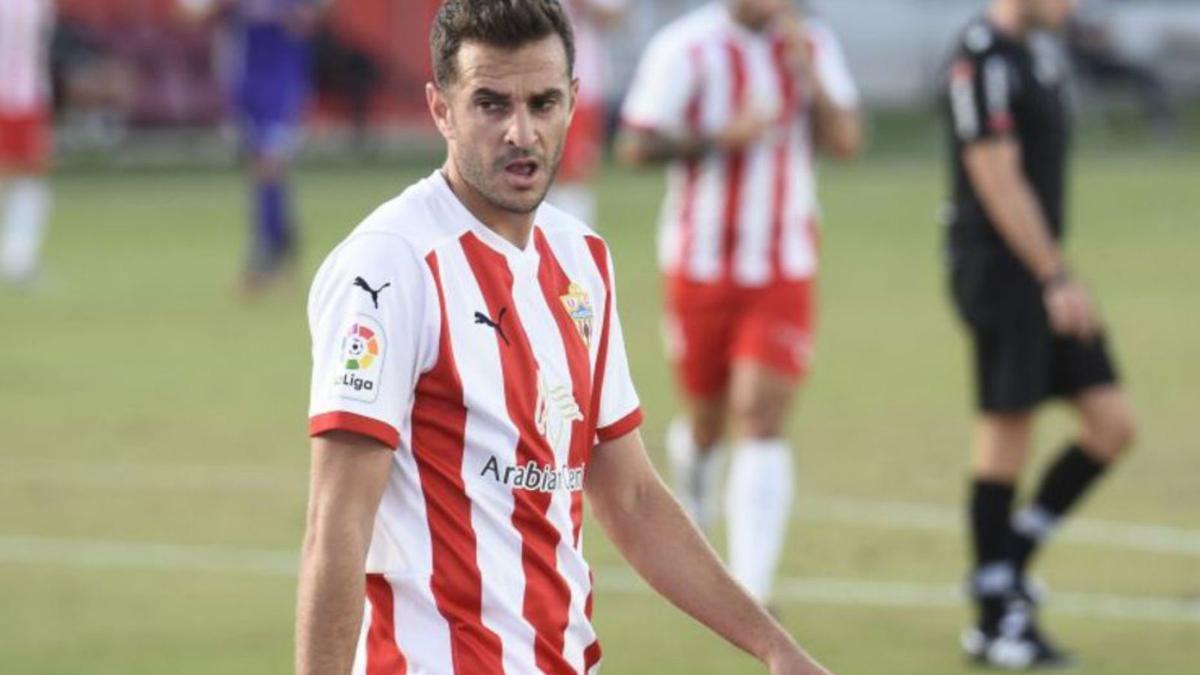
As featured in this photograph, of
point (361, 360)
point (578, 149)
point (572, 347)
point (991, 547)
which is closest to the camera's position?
point (361, 360)

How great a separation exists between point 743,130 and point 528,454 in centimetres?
567

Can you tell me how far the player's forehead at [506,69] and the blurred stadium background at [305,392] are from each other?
4843 millimetres

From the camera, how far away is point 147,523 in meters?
12.6

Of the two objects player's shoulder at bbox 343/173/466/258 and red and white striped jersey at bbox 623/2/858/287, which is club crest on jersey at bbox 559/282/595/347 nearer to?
player's shoulder at bbox 343/173/466/258

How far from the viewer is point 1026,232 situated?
9.62m

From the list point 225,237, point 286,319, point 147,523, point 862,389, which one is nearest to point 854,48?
point 225,237

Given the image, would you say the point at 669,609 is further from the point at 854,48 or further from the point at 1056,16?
the point at 854,48

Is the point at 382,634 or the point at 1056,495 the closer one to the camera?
the point at 382,634

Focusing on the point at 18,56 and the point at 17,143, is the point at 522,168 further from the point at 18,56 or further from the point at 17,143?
the point at 18,56

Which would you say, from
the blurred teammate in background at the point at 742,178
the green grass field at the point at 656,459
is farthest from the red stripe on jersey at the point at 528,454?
the blurred teammate in background at the point at 742,178

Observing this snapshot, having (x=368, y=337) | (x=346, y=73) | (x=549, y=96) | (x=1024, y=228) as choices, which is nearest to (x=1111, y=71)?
(x=346, y=73)

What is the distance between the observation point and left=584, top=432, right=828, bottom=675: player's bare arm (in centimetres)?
533

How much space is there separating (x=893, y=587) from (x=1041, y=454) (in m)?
3.20

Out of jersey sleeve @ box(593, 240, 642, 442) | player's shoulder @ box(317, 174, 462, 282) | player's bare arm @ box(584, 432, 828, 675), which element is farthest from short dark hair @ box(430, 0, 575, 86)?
player's bare arm @ box(584, 432, 828, 675)
